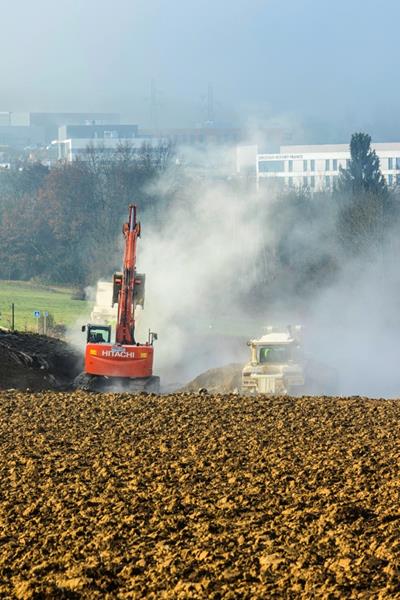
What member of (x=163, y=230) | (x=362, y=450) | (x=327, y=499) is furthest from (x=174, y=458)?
(x=163, y=230)

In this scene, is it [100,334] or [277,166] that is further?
[277,166]

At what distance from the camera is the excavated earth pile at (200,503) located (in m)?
11.9

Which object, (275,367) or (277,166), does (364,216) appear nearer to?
(275,367)

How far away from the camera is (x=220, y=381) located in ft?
125

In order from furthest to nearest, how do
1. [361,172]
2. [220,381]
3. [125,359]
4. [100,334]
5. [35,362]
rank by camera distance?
1. [361,172]
2. [35,362]
3. [220,381]
4. [100,334]
5. [125,359]

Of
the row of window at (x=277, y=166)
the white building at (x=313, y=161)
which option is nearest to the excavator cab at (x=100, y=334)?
the white building at (x=313, y=161)

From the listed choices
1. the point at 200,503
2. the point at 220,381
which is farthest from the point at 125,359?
the point at 200,503

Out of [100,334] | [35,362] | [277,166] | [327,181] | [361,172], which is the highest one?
[277,166]

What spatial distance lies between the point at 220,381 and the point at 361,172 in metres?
54.2

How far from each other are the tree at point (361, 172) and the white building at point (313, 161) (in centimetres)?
3754

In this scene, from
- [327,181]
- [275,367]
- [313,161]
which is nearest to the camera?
[275,367]

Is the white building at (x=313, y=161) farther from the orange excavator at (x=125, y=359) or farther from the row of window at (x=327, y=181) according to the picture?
the orange excavator at (x=125, y=359)

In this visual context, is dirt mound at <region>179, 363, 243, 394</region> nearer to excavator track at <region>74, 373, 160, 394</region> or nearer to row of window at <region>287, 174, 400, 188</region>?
excavator track at <region>74, 373, 160, 394</region>

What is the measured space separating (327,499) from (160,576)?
366cm
